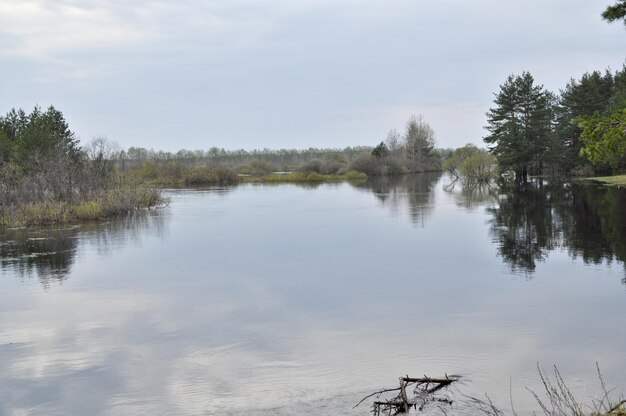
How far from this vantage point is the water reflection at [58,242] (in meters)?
14.8

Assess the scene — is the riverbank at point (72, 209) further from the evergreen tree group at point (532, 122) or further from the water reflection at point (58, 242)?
the evergreen tree group at point (532, 122)

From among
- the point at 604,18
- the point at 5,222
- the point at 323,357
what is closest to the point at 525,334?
the point at 323,357

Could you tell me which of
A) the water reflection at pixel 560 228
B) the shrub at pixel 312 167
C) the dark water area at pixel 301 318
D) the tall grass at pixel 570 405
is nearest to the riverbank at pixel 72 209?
the dark water area at pixel 301 318

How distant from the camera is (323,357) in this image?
7.98 metres

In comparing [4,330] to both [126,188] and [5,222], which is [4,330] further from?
[126,188]

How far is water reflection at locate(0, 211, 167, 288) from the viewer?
1484 cm

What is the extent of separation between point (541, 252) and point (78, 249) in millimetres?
12724

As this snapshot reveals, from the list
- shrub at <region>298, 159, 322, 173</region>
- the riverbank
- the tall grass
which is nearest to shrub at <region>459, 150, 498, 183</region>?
shrub at <region>298, 159, 322, 173</region>

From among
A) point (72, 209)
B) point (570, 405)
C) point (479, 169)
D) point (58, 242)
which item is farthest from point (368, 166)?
point (570, 405)

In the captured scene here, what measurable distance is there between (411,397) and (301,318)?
3.45m

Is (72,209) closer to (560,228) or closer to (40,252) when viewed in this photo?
(40,252)

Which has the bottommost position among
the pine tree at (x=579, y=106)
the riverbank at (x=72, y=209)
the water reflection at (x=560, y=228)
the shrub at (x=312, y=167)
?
the water reflection at (x=560, y=228)

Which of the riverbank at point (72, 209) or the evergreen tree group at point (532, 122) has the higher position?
the evergreen tree group at point (532, 122)

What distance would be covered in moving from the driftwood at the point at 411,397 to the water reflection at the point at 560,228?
6.89 metres
